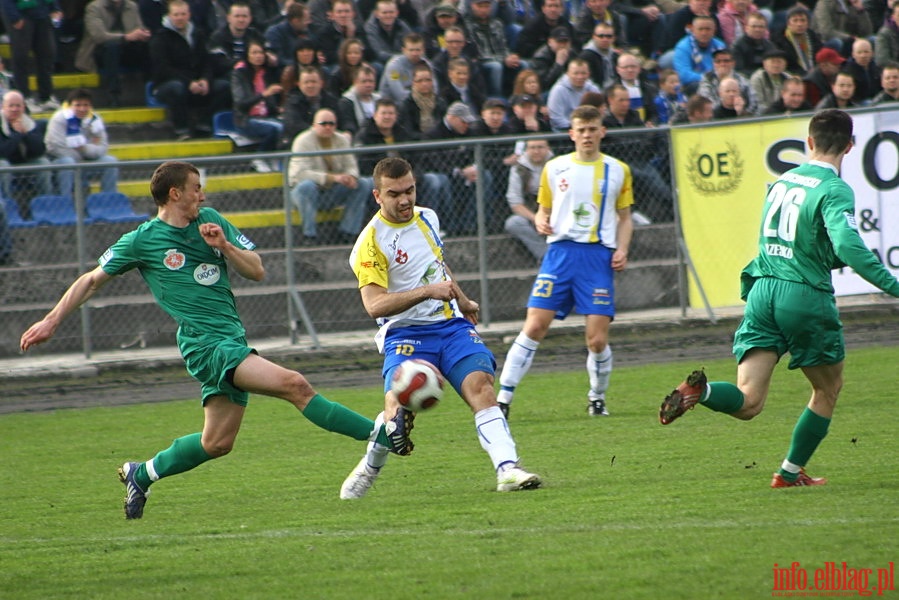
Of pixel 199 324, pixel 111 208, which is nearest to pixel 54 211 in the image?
pixel 111 208

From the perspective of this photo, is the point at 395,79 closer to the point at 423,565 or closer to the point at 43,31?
the point at 43,31

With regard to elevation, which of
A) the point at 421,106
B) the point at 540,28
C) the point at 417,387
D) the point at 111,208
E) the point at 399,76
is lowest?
the point at 111,208

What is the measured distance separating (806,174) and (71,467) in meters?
5.66

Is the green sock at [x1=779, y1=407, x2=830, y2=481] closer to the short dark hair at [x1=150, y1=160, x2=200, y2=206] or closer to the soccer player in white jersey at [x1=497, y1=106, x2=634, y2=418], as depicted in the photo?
the soccer player in white jersey at [x1=497, y1=106, x2=634, y2=418]

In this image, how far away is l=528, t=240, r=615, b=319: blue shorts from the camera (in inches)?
414

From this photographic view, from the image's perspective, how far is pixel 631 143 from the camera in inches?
601

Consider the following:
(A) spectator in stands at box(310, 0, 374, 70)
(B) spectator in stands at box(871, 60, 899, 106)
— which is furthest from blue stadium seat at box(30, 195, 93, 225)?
(B) spectator in stands at box(871, 60, 899, 106)

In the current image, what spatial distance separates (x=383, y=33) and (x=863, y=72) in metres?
6.41

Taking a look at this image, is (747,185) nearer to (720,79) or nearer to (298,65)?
(720,79)

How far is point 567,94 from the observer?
1641 cm

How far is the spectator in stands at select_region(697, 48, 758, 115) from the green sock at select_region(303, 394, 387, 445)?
1057 centimetres

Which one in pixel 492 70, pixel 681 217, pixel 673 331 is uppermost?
pixel 492 70

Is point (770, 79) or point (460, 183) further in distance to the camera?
point (770, 79)

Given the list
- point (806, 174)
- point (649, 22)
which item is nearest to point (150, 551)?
point (806, 174)
